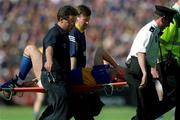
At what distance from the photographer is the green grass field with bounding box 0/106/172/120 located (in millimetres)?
18770

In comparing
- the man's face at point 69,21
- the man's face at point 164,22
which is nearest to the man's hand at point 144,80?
the man's face at point 164,22

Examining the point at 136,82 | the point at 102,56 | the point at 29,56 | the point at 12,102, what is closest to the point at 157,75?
the point at 136,82

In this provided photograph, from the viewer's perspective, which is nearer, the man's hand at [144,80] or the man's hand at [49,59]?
the man's hand at [49,59]

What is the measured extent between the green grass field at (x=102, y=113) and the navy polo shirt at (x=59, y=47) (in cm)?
720

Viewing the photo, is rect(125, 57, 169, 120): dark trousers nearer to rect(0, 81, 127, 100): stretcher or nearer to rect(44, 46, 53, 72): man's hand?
rect(0, 81, 127, 100): stretcher

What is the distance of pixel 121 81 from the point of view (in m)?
12.3

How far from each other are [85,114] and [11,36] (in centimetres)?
1266

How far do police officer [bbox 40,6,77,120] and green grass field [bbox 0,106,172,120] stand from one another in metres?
7.13

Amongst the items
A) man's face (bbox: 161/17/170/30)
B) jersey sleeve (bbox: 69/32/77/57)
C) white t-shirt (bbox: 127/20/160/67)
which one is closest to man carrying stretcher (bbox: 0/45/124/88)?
jersey sleeve (bbox: 69/32/77/57)

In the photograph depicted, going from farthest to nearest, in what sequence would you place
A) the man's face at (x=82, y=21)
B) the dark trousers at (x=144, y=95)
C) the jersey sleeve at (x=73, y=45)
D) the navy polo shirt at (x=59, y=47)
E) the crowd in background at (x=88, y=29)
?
the crowd in background at (x=88, y=29), the man's face at (x=82, y=21), the jersey sleeve at (x=73, y=45), the dark trousers at (x=144, y=95), the navy polo shirt at (x=59, y=47)

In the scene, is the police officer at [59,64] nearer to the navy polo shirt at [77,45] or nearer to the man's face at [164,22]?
the navy polo shirt at [77,45]

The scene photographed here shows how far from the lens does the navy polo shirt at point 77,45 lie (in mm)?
12180

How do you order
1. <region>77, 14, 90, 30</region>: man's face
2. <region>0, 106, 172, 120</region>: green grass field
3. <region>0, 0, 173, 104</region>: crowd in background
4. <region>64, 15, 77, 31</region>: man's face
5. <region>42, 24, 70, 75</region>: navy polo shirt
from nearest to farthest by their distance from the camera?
<region>42, 24, 70, 75</region>: navy polo shirt
<region>64, 15, 77, 31</region>: man's face
<region>77, 14, 90, 30</region>: man's face
<region>0, 106, 172, 120</region>: green grass field
<region>0, 0, 173, 104</region>: crowd in background

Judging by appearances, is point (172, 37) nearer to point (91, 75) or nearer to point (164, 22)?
point (164, 22)
